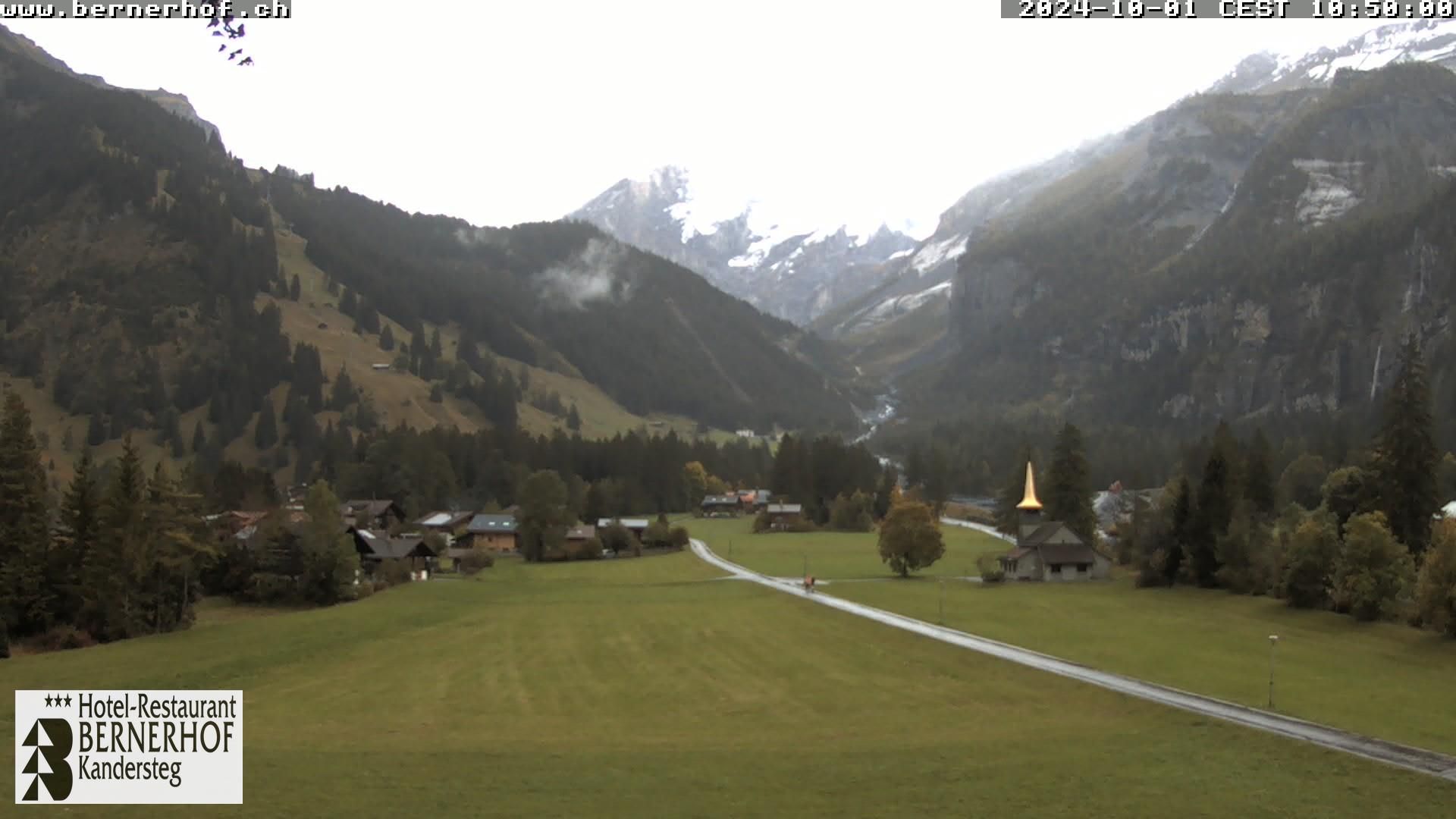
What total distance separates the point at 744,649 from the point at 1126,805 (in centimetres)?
3253

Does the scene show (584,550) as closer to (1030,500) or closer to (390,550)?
(390,550)

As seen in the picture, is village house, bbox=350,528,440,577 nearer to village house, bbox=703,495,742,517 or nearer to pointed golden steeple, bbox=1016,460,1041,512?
pointed golden steeple, bbox=1016,460,1041,512

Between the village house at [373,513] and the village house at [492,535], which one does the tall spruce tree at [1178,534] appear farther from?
the village house at [373,513]

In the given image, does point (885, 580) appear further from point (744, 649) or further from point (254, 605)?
point (254, 605)

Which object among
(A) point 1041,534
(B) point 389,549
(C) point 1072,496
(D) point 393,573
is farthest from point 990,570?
(B) point 389,549

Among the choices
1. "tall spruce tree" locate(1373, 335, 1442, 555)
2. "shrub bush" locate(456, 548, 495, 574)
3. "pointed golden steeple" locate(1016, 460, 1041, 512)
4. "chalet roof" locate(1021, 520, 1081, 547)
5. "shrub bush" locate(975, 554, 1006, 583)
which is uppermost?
"tall spruce tree" locate(1373, 335, 1442, 555)

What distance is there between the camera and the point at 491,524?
140000 mm

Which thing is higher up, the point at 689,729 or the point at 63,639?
the point at 689,729

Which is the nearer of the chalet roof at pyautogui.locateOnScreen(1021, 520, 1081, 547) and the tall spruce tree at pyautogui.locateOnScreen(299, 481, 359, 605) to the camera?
the tall spruce tree at pyautogui.locateOnScreen(299, 481, 359, 605)

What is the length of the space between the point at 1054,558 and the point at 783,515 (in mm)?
67719

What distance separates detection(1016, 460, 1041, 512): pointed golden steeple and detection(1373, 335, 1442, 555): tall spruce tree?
3904cm

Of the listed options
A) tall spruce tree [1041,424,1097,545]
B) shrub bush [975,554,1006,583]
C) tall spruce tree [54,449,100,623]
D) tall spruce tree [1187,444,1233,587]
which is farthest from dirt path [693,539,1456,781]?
tall spruce tree [54,449,100,623]

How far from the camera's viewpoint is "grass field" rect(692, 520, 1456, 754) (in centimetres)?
4331

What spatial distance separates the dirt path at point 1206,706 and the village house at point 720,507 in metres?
114
